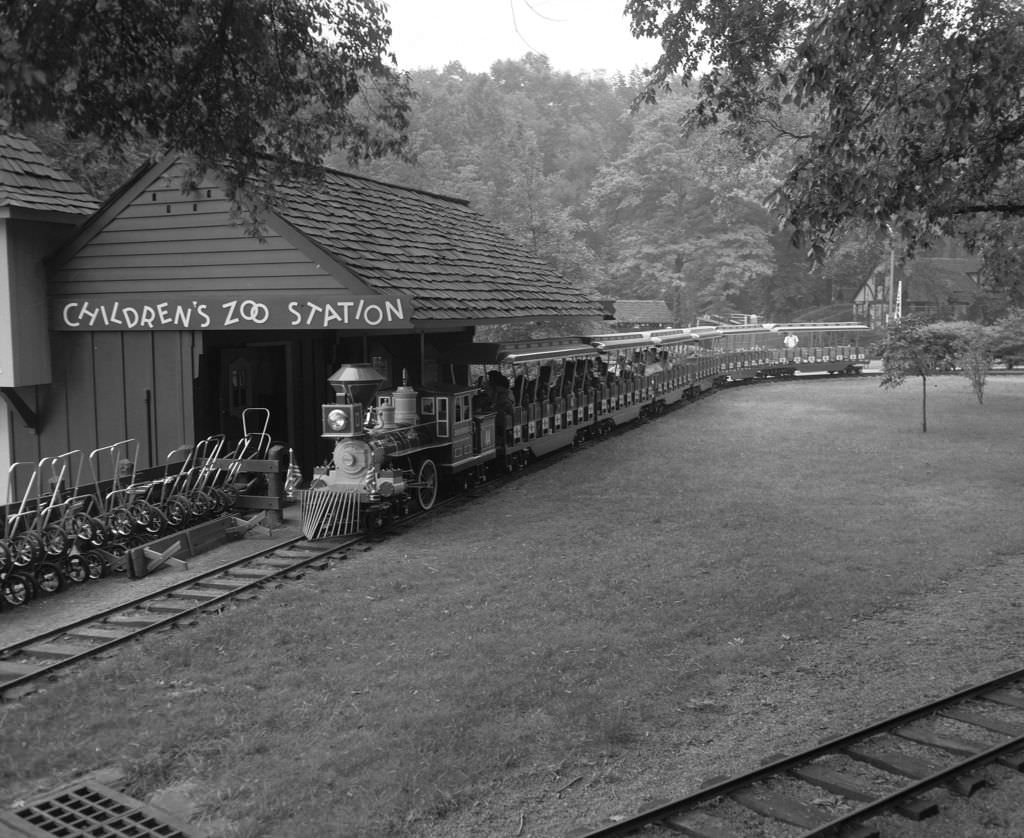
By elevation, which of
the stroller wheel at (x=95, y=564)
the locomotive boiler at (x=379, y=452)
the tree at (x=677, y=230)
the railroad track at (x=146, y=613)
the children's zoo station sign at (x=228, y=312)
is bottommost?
the railroad track at (x=146, y=613)

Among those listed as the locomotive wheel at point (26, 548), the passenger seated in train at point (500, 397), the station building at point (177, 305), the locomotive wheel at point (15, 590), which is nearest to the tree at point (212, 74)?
the station building at point (177, 305)

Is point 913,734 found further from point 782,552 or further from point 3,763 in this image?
point 3,763

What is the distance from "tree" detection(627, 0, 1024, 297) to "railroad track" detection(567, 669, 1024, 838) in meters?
4.66

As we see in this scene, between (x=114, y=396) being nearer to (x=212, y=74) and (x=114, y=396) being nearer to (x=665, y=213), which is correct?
(x=212, y=74)

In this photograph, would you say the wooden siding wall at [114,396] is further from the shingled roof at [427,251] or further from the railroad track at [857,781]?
the railroad track at [857,781]

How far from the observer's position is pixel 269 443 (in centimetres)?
1523

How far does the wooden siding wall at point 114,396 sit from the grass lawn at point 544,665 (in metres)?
4.35

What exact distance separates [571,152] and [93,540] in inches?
2967

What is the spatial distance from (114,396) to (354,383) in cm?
458

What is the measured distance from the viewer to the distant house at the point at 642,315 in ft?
170

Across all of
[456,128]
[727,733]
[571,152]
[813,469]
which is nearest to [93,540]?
[727,733]

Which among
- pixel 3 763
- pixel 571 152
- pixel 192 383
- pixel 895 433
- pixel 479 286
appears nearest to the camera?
pixel 3 763

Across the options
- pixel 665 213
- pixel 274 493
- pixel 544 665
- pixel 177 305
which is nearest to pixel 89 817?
pixel 544 665

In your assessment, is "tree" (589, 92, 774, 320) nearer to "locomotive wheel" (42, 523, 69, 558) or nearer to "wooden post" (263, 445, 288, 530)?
"wooden post" (263, 445, 288, 530)
